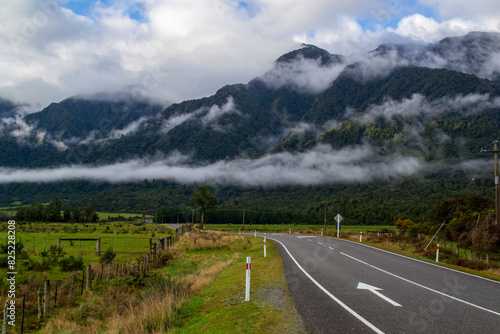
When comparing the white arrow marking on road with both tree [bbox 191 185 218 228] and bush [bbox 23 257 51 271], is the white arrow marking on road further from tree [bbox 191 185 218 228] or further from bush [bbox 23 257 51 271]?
tree [bbox 191 185 218 228]

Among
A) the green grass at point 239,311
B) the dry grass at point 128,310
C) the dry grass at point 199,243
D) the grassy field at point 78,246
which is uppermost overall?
the green grass at point 239,311

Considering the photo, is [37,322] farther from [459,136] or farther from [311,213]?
[459,136]

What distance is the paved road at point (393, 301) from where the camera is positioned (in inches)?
279

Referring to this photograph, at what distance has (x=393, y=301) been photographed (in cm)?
922

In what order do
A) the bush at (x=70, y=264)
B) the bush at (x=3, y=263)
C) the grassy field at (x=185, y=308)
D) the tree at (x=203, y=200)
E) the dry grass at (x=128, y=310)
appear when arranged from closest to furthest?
1. the grassy field at (x=185, y=308)
2. the dry grass at (x=128, y=310)
3. the bush at (x=3, y=263)
4. the bush at (x=70, y=264)
5. the tree at (x=203, y=200)

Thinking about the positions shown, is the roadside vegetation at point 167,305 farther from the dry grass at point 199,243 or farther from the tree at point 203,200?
the tree at point 203,200

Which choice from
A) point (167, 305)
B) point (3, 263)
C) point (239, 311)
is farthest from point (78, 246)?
point (239, 311)

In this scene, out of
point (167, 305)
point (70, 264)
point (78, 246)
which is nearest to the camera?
point (167, 305)

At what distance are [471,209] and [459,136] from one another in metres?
159

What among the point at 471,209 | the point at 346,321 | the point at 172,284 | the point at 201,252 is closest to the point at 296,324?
the point at 346,321

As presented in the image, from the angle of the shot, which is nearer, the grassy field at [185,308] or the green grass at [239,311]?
the green grass at [239,311]

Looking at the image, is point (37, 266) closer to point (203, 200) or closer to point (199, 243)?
point (199, 243)

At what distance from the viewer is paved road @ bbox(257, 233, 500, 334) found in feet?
23.2

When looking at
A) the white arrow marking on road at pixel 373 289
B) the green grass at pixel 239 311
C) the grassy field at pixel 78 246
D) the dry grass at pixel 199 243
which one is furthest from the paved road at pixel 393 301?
the dry grass at pixel 199 243
